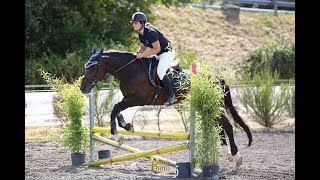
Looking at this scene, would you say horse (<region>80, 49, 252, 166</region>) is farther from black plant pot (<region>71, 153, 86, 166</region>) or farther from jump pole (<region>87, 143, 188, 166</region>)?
black plant pot (<region>71, 153, 86, 166</region>)

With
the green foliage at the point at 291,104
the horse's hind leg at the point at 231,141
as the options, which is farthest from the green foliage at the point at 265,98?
the horse's hind leg at the point at 231,141

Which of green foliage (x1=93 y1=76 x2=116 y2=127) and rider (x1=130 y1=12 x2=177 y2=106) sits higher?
rider (x1=130 y1=12 x2=177 y2=106)

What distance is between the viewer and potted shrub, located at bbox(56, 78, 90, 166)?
992 cm

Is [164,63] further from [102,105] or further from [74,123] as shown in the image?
[102,105]

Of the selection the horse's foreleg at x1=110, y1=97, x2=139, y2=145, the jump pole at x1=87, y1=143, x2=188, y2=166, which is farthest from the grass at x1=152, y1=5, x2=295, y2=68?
the jump pole at x1=87, y1=143, x2=188, y2=166

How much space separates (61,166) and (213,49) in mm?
19766

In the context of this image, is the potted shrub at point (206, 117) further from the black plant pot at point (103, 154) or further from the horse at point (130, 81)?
the black plant pot at point (103, 154)

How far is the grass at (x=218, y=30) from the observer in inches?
1143

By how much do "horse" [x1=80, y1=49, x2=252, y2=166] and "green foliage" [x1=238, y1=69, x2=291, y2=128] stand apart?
4.60m

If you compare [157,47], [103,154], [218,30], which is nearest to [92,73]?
[157,47]

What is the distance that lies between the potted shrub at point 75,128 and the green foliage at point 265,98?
5349mm

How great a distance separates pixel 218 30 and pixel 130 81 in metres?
21.7
